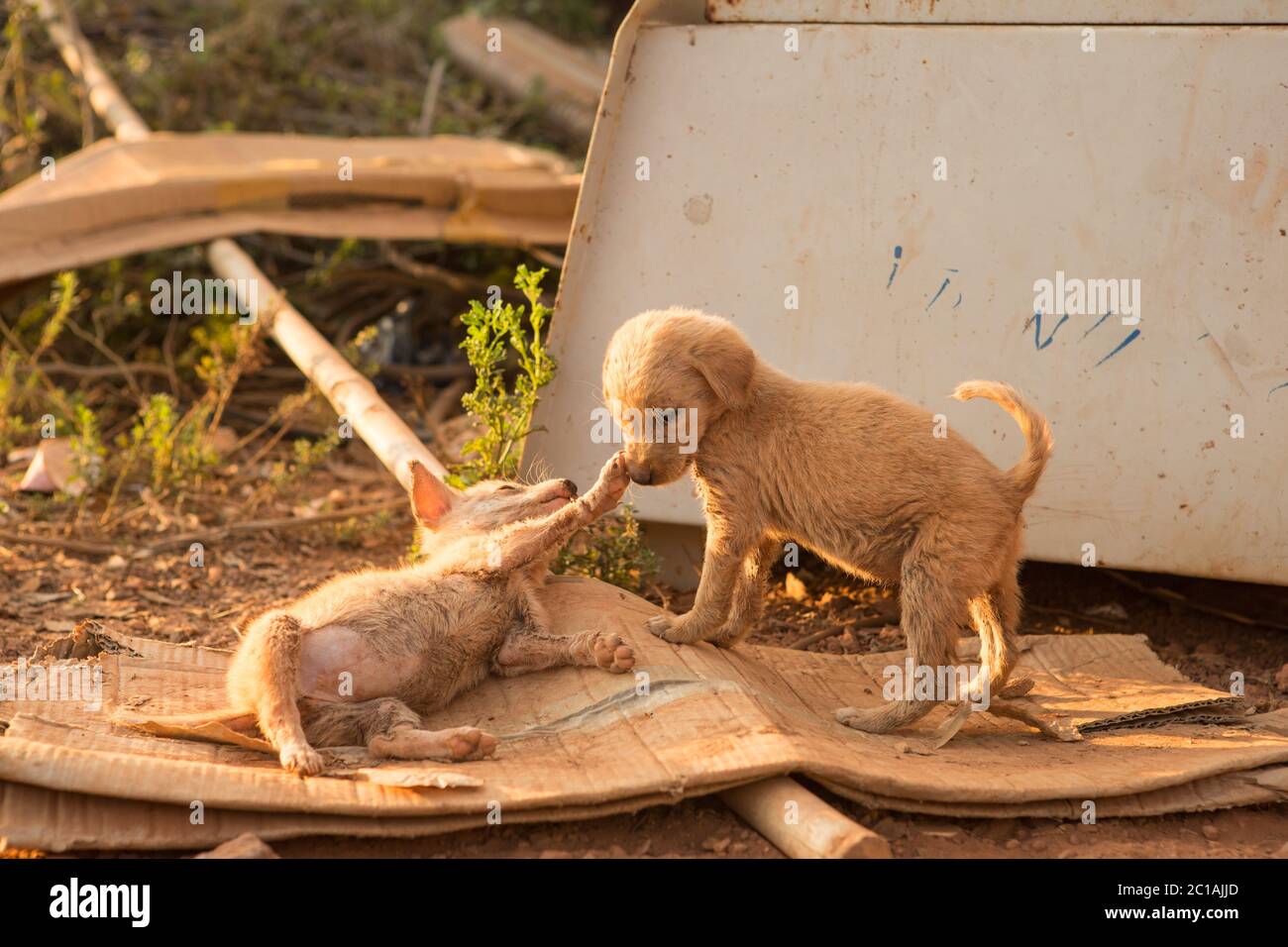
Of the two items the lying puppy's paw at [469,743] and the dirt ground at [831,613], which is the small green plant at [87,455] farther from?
the lying puppy's paw at [469,743]

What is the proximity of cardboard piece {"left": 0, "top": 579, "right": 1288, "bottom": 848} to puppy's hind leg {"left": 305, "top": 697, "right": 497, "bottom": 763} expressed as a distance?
2.2 inches

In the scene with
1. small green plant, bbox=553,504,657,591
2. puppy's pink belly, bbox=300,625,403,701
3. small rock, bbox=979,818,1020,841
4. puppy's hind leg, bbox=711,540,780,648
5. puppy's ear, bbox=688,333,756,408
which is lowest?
small rock, bbox=979,818,1020,841

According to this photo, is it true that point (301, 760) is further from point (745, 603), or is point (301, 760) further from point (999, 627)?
point (999, 627)

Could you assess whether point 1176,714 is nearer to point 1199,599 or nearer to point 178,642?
point 1199,599

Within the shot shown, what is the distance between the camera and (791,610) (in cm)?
600

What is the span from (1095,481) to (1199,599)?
1043 millimetres

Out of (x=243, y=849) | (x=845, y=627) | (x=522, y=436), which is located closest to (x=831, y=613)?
(x=845, y=627)

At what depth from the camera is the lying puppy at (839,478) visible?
13.8 ft

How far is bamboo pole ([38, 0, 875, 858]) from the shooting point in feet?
11.3

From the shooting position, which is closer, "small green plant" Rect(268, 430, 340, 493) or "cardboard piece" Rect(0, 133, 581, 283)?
"small green plant" Rect(268, 430, 340, 493)

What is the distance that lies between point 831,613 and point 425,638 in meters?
2.20

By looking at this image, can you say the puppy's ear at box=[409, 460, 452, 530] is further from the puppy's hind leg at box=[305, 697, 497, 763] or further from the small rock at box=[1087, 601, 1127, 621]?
the small rock at box=[1087, 601, 1127, 621]

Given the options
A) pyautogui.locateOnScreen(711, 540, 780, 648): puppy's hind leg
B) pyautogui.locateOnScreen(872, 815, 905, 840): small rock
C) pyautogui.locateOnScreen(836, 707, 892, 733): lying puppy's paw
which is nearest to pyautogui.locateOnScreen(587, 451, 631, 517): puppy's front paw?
pyautogui.locateOnScreen(711, 540, 780, 648): puppy's hind leg

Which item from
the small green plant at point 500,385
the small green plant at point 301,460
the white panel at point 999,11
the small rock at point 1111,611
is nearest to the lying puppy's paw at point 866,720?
the small green plant at point 500,385
